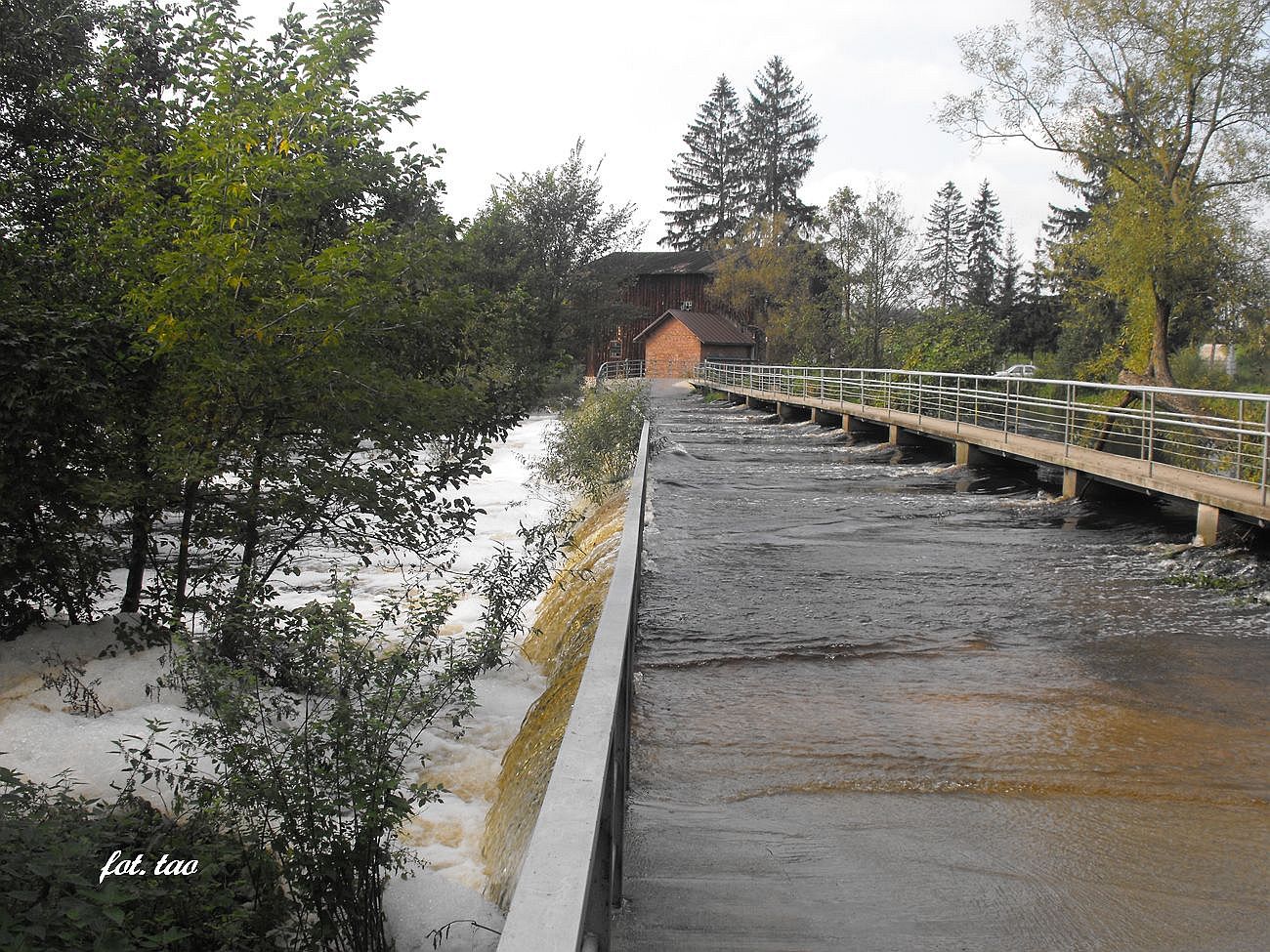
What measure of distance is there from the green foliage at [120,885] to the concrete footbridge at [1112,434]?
8.18 metres

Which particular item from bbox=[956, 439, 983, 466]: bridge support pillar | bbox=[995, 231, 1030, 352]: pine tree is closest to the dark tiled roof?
bbox=[995, 231, 1030, 352]: pine tree

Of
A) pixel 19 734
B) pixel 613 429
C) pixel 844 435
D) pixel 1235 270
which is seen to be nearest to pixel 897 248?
pixel 1235 270

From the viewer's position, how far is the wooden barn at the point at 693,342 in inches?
2549

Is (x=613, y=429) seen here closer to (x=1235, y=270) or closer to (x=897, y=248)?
(x=1235, y=270)

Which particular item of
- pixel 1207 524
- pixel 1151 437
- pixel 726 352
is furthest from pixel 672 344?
pixel 1207 524

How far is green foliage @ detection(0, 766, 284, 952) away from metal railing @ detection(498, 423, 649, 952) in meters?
1.75

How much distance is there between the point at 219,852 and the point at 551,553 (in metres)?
3.96

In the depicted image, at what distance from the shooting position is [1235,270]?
1114 inches

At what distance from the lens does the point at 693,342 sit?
65500 millimetres

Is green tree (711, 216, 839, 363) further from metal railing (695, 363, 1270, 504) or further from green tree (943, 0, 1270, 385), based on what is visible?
green tree (943, 0, 1270, 385)

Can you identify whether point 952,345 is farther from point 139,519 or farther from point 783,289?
point 139,519

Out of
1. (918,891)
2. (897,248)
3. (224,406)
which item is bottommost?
(918,891)

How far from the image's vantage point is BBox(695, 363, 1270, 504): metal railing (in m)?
10.8

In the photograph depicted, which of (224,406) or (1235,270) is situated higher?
(1235,270)
